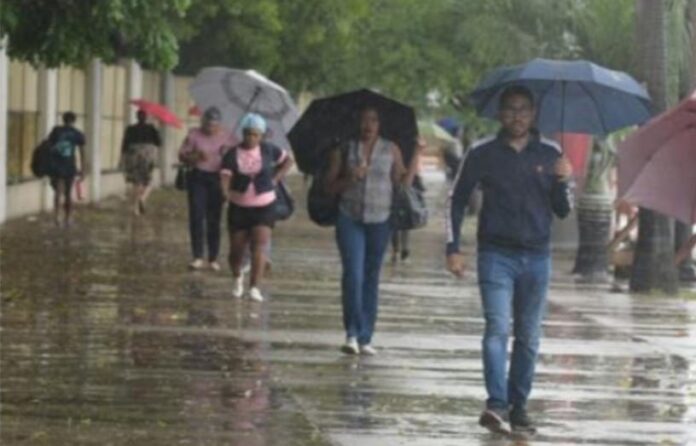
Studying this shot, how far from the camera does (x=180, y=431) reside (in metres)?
12.0

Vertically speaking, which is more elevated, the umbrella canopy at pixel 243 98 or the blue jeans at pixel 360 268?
the umbrella canopy at pixel 243 98

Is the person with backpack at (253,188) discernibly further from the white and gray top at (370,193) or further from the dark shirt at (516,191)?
the dark shirt at (516,191)

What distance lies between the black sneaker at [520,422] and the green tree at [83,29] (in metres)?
7.64

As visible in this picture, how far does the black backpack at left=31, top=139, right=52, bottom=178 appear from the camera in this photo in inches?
1229

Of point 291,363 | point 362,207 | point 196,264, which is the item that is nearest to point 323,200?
point 362,207

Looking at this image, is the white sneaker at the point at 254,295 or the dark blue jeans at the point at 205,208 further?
the dark blue jeans at the point at 205,208

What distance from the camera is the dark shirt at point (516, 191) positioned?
41.8ft

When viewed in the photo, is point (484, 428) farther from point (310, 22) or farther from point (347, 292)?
point (310, 22)

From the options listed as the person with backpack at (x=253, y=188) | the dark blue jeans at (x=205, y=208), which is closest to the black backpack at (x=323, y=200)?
the person with backpack at (x=253, y=188)

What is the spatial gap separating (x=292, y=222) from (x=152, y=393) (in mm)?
26036

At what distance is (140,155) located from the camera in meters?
36.1

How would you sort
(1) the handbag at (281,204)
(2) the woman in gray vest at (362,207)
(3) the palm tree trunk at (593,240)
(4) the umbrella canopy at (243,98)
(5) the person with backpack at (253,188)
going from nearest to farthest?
(2) the woman in gray vest at (362,207) → (5) the person with backpack at (253,188) → (1) the handbag at (281,204) → (4) the umbrella canopy at (243,98) → (3) the palm tree trunk at (593,240)

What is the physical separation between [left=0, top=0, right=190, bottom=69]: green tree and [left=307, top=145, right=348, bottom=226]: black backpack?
377cm

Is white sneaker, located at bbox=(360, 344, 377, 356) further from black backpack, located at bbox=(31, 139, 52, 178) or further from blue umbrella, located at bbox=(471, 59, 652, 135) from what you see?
black backpack, located at bbox=(31, 139, 52, 178)
